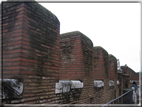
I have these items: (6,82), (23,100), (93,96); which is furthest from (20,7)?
(93,96)

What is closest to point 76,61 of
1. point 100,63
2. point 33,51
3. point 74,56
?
point 74,56

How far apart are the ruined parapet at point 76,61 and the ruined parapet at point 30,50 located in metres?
1.29

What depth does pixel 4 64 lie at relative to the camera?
2.70 m

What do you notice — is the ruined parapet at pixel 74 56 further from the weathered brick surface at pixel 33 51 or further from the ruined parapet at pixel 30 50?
the ruined parapet at pixel 30 50

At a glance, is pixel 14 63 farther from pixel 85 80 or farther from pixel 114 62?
pixel 114 62

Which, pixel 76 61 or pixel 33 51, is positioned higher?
pixel 33 51

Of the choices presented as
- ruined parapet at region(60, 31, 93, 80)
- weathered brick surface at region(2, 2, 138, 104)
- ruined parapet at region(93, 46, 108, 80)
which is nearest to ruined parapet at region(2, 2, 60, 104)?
weathered brick surface at region(2, 2, 138, 104)

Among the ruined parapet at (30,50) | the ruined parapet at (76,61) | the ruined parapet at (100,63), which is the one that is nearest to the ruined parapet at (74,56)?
the ruined parapet at (76,61)

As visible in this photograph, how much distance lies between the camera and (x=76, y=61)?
4.65m

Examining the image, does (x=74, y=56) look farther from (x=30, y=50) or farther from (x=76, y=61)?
(x=30, y=50)

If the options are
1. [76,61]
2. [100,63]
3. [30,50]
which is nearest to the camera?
[30,50]

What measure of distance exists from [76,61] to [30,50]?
7.08 ft

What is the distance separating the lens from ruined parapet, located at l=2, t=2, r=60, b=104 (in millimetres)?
2605

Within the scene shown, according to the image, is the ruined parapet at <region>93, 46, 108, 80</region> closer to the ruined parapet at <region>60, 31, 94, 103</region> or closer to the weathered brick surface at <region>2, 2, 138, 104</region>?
the ruined parapet at <region>60, 31, 94, 103</region>
